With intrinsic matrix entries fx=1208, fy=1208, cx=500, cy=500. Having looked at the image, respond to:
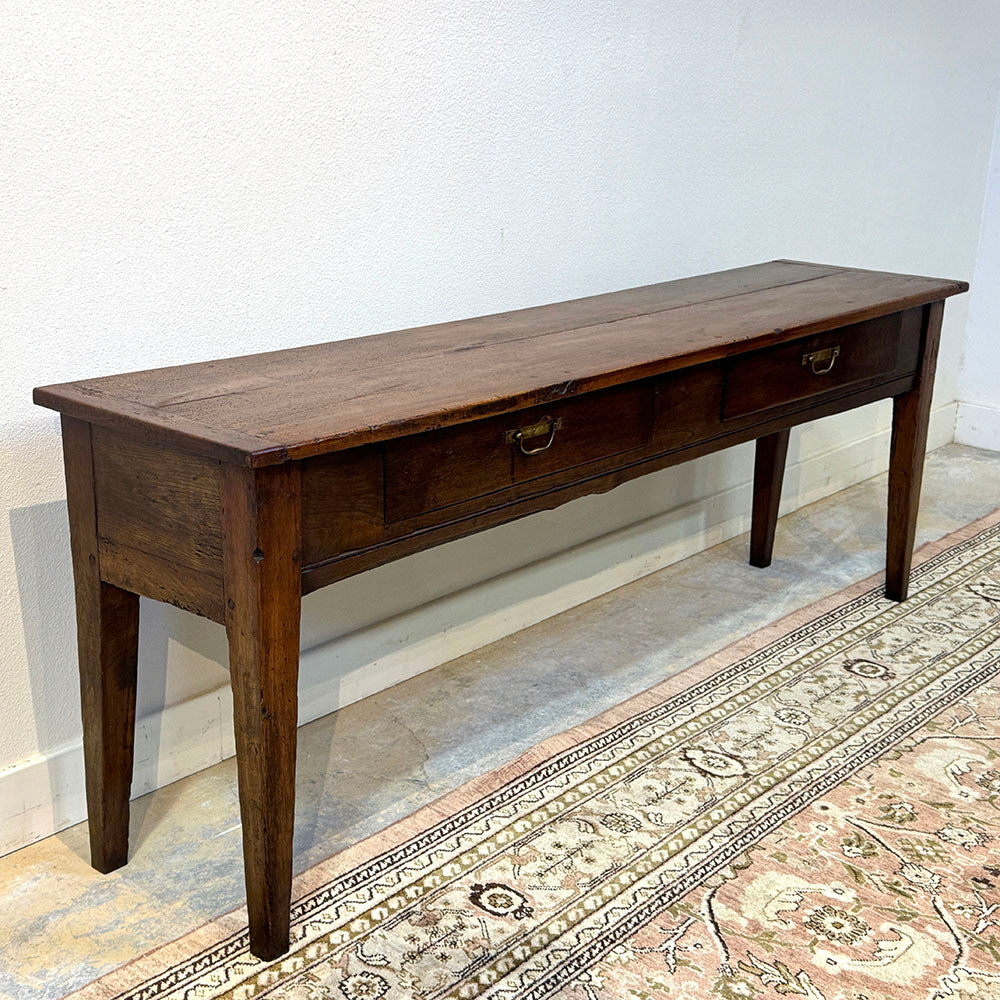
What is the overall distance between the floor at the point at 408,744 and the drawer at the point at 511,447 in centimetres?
69

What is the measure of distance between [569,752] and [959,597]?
1329 millimetres

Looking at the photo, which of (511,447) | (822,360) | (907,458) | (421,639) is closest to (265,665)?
(511,447)

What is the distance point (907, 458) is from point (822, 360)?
55 centimetres

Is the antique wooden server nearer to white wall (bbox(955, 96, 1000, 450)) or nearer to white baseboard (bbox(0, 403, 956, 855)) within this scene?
white baseboard (bbox(0, 403, 956, 855))

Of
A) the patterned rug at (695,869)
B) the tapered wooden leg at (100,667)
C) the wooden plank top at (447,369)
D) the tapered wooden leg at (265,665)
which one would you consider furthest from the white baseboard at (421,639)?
the wooden plank top at (447,369)

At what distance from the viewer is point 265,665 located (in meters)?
1.61

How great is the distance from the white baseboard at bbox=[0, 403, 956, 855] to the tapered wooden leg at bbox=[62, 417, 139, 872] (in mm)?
130

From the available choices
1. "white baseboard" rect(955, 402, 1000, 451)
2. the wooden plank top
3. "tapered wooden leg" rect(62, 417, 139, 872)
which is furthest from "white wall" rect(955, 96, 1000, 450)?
"tapered wooden leg" rect(62, 417, 139, 872)

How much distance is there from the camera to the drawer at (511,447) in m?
1.71

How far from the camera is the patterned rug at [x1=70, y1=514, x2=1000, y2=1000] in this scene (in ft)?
5.72

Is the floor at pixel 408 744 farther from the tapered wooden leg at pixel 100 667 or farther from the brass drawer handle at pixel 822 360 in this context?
the brass drawer handle at pixel 822 360

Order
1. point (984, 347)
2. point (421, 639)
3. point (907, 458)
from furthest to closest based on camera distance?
1. point (984, 347)
2. point (907, 458)
3. point (421, 639)

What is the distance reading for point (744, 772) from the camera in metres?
2.29

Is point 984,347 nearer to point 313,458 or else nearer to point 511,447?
point 511,447
